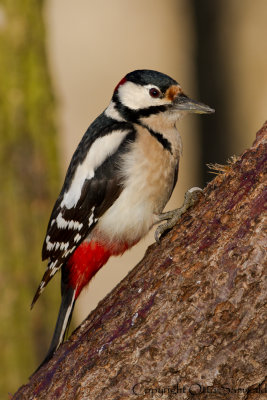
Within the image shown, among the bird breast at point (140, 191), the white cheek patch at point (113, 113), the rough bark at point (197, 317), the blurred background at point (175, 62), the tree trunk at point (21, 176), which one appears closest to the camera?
the rough bark at point (197, 317)

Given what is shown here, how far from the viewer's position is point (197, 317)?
2.17m

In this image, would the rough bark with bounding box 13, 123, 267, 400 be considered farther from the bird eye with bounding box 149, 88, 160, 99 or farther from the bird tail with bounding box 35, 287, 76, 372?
the bird eye with bounding box 149, 88, 160, 99

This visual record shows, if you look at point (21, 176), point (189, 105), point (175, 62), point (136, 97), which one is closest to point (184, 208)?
point (189, 105)

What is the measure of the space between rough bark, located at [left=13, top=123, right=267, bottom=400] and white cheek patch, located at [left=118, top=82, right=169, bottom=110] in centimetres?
93

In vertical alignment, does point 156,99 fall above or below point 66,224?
above

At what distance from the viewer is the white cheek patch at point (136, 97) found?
3.28m

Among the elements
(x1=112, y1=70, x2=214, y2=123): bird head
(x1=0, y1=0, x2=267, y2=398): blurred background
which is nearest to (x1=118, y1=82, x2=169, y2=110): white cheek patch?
(x1=112, y1=70, x2=214, y2=123): bird head

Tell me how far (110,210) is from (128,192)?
135mm

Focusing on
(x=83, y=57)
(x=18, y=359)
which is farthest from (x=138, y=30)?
(x=18, y=359)

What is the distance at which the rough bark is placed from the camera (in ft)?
6.95

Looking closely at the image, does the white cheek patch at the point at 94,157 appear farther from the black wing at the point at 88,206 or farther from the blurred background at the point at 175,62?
the blurred background at the point at 175,62

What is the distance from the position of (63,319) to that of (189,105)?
3.83 feet

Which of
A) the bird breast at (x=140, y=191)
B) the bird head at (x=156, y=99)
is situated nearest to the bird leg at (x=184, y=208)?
the bird breast at (x=140, y=191)

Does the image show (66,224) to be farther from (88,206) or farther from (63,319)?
(63,319)
